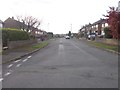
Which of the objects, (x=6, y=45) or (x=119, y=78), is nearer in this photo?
(x=119, y=78)

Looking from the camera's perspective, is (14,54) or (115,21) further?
(115,21)

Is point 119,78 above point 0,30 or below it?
below

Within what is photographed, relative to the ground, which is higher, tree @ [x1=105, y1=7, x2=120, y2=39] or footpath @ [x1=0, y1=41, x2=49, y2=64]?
tree @ [x1=105, y1=7, x2=120, y2=39]

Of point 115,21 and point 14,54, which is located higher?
point 115,21

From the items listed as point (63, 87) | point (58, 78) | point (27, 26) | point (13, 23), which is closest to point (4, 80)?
point (58, 78)

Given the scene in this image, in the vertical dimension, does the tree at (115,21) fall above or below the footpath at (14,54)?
above

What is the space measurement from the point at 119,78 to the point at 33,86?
361cm

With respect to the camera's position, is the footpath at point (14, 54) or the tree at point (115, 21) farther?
the tree at point (115, 21)

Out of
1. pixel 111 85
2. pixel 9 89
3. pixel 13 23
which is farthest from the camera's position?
pixel 13 23

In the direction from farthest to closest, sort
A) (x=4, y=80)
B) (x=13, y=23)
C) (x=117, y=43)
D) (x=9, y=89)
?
(x=13, y=23), (x=117, y=43), (x=4, y=80), (x=9, y=89)

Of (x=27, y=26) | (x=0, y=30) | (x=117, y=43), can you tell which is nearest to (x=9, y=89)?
(x=0, y=30)

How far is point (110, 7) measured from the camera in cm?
3794

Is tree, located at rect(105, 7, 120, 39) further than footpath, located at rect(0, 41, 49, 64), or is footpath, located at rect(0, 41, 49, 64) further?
tree, located at rect(105, 7, 120, 39)

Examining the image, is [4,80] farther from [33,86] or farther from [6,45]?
[6,45]
